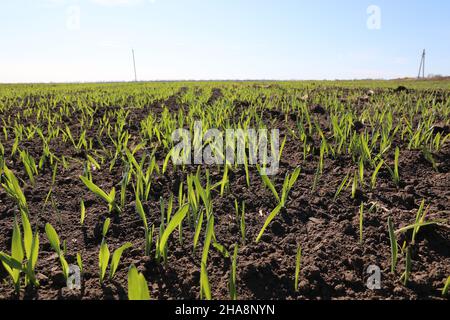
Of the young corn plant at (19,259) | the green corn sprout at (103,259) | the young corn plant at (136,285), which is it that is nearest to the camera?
the young corn plant at (136,285)

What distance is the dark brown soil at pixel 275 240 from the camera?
112 centimetres

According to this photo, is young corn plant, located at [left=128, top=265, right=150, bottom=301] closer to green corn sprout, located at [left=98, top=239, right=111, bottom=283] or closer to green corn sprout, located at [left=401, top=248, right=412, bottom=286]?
green corn sprout, located at [left=98, top=239, right=111, bottom=283]

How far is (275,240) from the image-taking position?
1.42m

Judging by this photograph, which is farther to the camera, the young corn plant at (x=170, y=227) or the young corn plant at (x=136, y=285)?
the young corn plant at (x=170, y=227)

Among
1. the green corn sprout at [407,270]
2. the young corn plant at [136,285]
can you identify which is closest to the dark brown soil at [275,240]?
the green corn sprout at [407,270]

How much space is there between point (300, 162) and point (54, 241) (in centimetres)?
164

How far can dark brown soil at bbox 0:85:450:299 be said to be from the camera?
1.12 m

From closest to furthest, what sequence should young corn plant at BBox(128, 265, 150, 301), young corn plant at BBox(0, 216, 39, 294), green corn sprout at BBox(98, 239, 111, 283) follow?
young corn plant at BBox(128, 265, 150, 301) → young corn plant at BBox(0, 216, 39, 294) → green corn sprout at BBox(98, 239, 111, 283)

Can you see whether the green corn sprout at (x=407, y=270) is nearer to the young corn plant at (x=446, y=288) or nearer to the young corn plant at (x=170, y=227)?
the young corn plant at (x=446, y=288)

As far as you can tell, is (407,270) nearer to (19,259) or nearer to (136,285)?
(136,285)

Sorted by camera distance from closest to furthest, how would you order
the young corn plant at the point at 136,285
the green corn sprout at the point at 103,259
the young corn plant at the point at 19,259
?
the young corn plant at the point at 136,285
the young corn plant at the point at 19,259
the green corn sprout at the point at 103,259

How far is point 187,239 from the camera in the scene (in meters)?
1.42

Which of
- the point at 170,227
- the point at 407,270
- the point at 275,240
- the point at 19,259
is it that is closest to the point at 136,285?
the point at 170,227

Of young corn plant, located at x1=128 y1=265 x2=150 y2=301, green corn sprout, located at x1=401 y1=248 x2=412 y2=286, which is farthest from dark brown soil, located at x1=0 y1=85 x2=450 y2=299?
young corn plant, located at x1=128 y1=265 x2=150 y2=301
